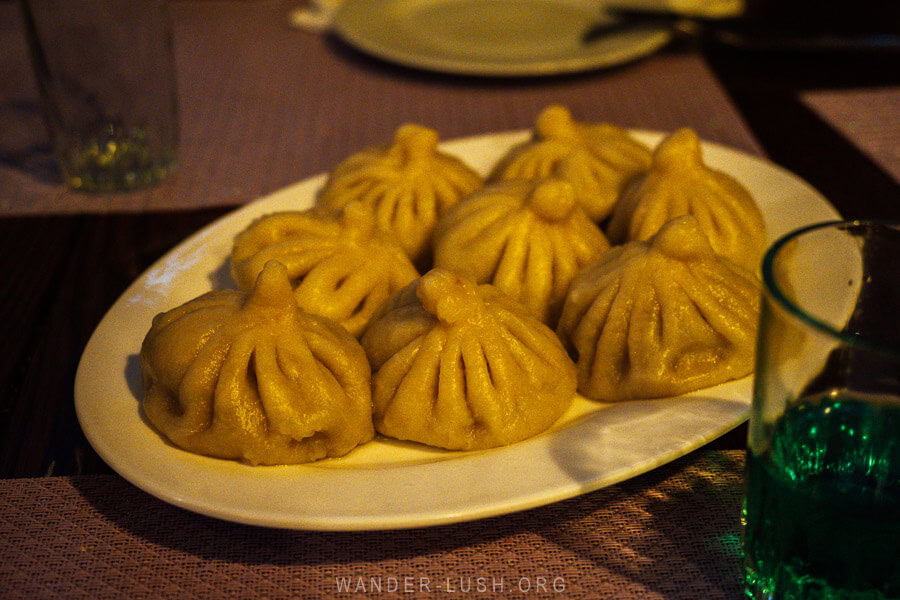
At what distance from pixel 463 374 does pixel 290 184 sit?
1.01m

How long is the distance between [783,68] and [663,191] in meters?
1.32

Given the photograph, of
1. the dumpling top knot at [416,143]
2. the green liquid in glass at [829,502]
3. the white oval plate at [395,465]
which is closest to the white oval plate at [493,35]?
→ the dumpling top knot at [416,143]

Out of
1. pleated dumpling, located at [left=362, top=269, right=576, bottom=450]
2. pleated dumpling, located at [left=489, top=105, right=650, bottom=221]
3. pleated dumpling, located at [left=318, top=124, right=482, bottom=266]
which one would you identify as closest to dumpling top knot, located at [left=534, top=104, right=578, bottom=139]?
pleated dumpling, located at [left=489, top=105, right=650, bottom=221]

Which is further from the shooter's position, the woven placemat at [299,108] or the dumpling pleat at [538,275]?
the woven placemat at [299,108]

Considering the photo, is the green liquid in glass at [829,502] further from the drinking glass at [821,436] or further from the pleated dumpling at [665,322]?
the pleated dumpling at [665,322]

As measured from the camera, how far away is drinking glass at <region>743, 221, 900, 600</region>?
828mm

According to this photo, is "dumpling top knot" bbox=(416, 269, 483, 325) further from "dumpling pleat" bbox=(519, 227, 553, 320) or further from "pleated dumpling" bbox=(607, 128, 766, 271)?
"pleated dumpling" bbox=(607, 128, 766, 271)

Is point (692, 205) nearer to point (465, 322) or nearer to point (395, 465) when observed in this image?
point (465, 322)

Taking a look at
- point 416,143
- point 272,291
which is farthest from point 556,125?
point 272,291

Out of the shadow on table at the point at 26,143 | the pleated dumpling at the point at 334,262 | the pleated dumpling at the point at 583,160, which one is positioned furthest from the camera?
the shadow on table at the point at 26,143

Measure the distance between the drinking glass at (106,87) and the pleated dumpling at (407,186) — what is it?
57 centimetres

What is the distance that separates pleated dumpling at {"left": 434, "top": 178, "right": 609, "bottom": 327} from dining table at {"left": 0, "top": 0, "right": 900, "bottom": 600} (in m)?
0.33

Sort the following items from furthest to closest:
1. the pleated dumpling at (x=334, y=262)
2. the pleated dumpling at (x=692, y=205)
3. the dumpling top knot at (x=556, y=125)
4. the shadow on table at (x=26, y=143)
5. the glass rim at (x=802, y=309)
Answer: the shadow on table at (x=26, y=143) < the dumpling top knot at (x=556, y=125) < the pleated dumpling at (x=692, y=205) < the pleated dumpling at (x=334, y=262) < the glass rim at (x=802, y=309)

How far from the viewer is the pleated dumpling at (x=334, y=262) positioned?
1332mm
